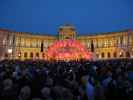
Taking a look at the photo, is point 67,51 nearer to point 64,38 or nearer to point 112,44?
point 64,38

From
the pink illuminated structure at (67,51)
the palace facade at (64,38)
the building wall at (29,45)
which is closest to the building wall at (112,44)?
the palace facade at (64,38)

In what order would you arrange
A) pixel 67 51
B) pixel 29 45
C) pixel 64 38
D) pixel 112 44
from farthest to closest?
pixel 29 45 < pixel 64 38 < pixel 112 44 < pixel 67 51

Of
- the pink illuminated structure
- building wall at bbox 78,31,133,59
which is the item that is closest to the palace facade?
building wall at bbox 78,31,133,59

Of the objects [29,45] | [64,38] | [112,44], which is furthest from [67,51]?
[29,45]

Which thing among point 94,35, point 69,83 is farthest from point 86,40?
point 69,83

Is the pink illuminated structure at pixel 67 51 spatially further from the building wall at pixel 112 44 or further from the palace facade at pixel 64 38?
the building wall at pixel 112 44

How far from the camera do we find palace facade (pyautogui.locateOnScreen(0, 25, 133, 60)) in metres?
95.8

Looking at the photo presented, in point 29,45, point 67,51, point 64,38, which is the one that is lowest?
point 67,51

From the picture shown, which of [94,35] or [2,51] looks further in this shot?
[94,35]

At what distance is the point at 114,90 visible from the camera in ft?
26.3

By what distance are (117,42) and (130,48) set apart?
7.46m

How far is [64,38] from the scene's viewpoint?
107 meters

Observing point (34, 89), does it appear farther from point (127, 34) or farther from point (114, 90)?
point (127, 34)

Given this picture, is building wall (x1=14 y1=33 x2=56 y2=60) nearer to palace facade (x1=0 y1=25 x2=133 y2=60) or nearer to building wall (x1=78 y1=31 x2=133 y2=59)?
palace facade (x1=0 y1=25 x2=133 y2=60)
